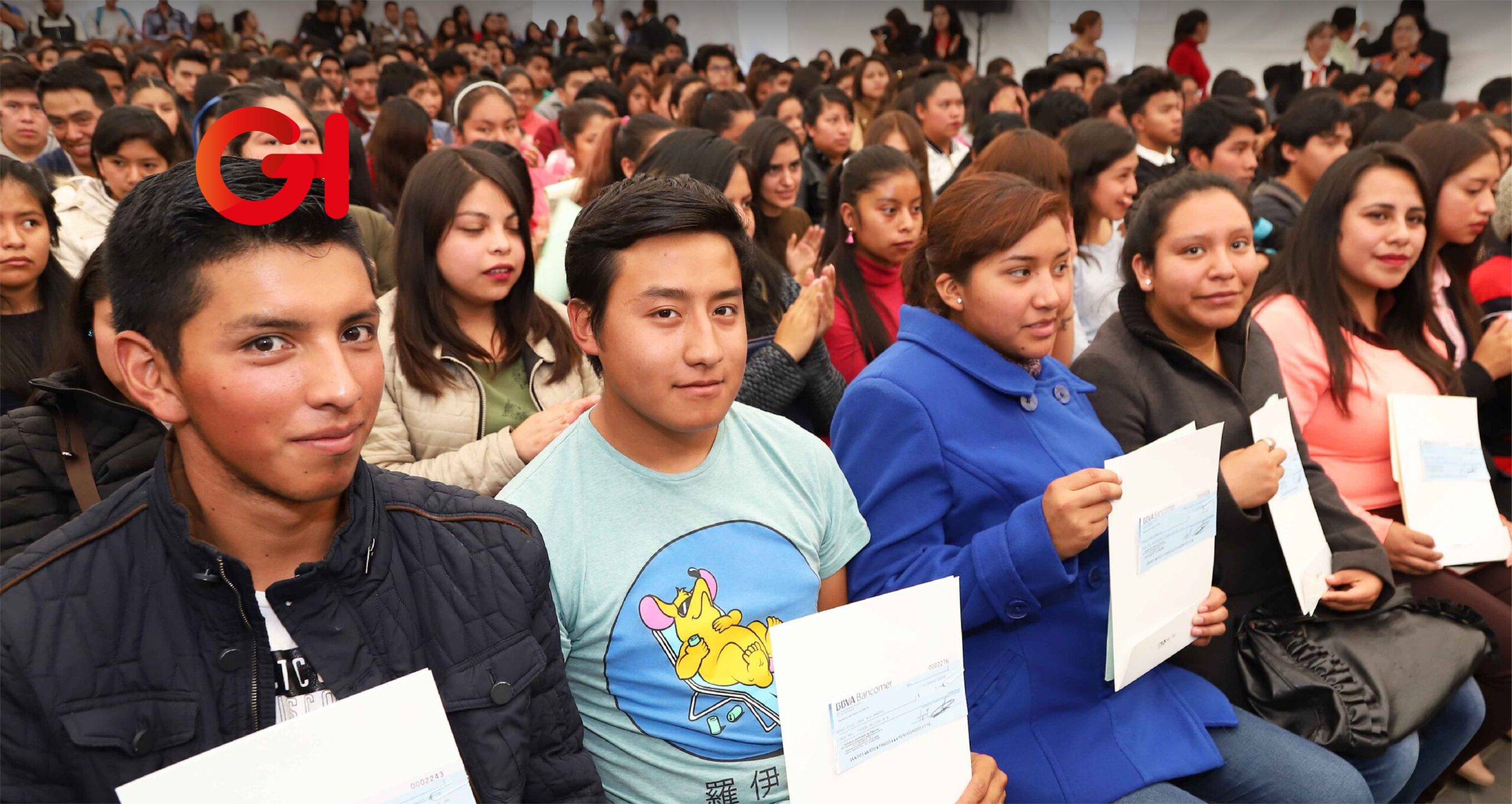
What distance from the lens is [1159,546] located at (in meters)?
1.90

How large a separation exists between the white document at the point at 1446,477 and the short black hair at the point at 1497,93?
689 cm

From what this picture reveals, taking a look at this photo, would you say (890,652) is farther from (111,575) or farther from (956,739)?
(111,575)

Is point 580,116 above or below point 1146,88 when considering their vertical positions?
below

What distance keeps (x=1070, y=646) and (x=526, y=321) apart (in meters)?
1.54

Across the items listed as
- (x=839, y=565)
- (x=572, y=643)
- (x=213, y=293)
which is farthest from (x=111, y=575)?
(x=839, y=565)

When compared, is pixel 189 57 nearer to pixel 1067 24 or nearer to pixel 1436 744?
pixel 1067 24

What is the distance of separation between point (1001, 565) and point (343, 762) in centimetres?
116

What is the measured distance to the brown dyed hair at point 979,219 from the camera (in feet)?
6.66

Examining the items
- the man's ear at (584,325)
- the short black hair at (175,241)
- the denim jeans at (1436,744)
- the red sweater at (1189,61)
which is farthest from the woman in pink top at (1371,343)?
the red sweater at (1189,61)

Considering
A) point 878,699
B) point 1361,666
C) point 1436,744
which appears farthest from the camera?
point 1436,744

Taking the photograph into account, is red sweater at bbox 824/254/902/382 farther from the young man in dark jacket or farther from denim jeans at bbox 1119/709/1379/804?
the young man in dark jacket

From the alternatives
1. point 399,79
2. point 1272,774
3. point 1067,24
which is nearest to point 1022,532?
point 1272,774

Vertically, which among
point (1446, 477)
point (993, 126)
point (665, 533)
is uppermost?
point (993, 126)

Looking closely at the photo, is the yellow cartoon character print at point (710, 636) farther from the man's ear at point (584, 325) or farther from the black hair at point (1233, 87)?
the black hair at point (1233, 87)
